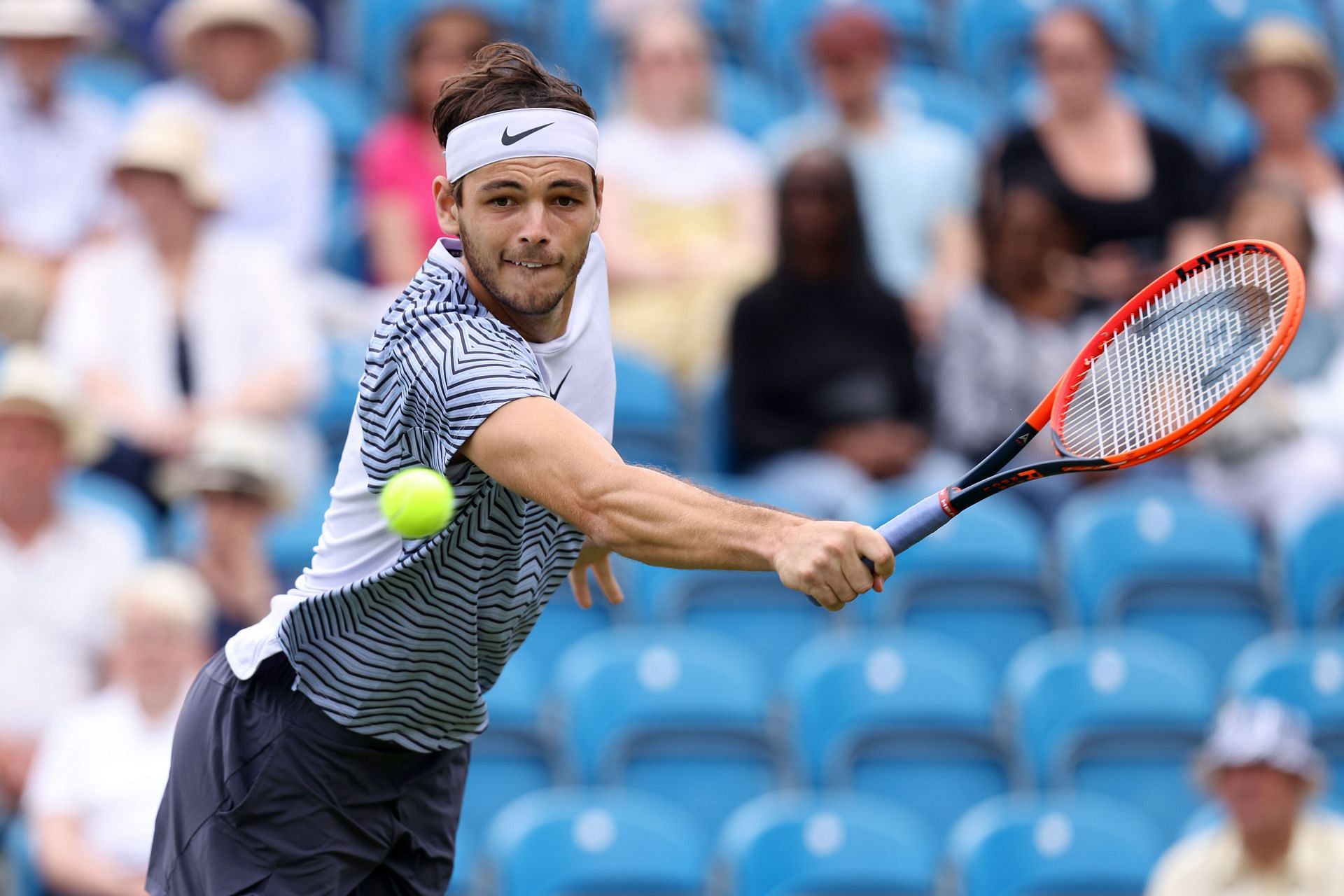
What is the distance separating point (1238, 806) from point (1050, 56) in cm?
335

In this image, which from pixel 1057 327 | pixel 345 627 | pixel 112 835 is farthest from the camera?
pixel 1057 327

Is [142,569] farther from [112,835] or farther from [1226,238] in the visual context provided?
[1226,238]

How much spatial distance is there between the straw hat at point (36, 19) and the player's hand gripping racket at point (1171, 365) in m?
4.95

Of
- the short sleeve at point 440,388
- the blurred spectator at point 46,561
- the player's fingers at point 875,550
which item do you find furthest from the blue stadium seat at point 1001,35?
the player's fingers at point 875,550

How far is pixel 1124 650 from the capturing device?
6492 millimetres

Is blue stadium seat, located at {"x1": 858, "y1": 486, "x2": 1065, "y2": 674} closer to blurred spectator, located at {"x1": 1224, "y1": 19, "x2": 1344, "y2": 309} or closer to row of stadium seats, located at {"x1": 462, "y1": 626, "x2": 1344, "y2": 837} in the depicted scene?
row of stadium seats, located at {"x1": 462, "y1": 626, "x2": 1344, "y2": 837}

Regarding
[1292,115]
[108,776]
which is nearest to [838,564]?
[108,776]

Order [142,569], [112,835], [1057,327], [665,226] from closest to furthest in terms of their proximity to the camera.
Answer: [112,835] < [142,569] < [1057,327] < [665,226]

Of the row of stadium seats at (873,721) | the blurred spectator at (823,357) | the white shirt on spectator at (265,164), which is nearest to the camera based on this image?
the row of stadium seats at (873,721)

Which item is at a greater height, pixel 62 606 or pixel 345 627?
pixel 62 606

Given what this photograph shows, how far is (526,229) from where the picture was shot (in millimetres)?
3297

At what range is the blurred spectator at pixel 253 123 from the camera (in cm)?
766

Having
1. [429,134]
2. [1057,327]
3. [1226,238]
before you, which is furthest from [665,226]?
[1226,238]

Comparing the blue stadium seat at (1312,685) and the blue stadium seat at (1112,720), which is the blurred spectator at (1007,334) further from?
the blue stadium seat at (1312,685)
